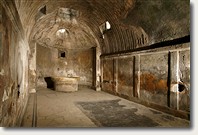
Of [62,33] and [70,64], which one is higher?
[62,33]

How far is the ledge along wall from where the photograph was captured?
5332mm

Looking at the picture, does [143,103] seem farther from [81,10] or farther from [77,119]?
[81,10]

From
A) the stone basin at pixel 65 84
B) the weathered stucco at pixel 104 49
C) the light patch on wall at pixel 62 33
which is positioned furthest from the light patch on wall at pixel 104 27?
the light patch on wall at pixel 62 33

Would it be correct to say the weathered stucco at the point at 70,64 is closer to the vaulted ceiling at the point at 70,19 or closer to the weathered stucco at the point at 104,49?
the weathered stucco at the point at 104,49

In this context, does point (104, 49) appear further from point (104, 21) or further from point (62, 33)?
point (62, 33)

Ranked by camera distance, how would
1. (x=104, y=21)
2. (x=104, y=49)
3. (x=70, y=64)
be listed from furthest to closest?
(x=70, y=64)
(x=104, y=49)
(x=104, y=21)

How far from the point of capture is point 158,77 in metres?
6.32

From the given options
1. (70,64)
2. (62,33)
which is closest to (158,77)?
(70,64)

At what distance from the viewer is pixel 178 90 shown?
18.1 feet

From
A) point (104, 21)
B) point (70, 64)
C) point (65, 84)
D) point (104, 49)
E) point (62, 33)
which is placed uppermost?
point (62, 33)

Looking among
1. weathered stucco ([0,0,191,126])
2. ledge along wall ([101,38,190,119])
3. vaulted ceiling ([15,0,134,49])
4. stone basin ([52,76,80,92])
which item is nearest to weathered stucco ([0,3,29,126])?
weathered stucco ([0,0,191,126])

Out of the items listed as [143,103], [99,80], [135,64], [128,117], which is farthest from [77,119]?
[99,80]

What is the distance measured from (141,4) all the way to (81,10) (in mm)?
4735

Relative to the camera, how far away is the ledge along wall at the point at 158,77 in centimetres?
533
